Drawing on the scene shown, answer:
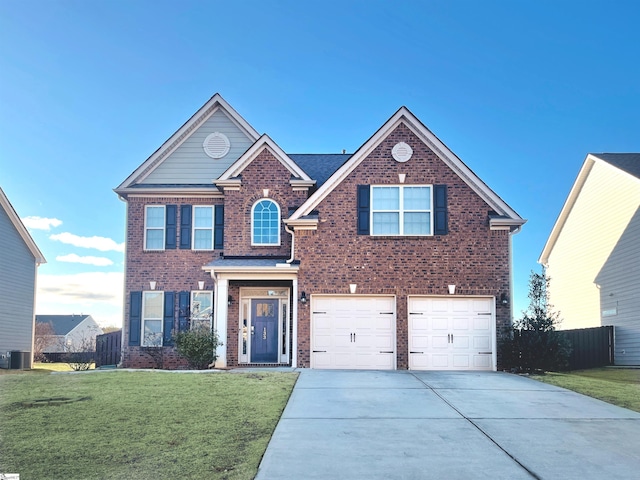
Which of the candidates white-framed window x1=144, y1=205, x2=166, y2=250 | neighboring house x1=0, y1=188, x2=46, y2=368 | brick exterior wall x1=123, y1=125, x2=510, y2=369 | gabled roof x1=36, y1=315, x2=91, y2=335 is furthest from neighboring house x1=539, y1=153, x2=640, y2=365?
gabled roof x1=36, y1=315, x2=91, y2=335

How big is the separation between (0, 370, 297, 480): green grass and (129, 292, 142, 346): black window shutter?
19.4 feet

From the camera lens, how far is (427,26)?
1852 centimetres

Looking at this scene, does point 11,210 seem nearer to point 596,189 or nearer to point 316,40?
point 316,40

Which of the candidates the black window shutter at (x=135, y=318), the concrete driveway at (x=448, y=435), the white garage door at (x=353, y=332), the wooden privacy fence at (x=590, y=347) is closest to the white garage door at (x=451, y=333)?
the white garage door at (x=353, y=332)

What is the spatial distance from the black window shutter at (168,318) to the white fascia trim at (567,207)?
17.4 meters

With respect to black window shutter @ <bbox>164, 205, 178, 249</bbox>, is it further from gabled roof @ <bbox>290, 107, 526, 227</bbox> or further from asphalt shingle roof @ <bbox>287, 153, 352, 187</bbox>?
asphalt shingle roof @ <bbox>287, 153, 352, 187</bbox>

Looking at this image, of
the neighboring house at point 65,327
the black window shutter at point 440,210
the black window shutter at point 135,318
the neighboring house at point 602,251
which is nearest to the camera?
the black window shutter at point 440,210

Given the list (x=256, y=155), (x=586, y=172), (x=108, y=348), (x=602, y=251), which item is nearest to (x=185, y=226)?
(x=256, y=155)

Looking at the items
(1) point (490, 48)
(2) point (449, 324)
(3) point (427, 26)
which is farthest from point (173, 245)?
(1) point (490, 48)

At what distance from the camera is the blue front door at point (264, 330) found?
63.5 feet

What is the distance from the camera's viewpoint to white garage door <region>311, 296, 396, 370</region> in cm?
1797

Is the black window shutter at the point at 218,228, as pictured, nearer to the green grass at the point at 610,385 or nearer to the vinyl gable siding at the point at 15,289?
the vinyl gable siding at the point at 15,289

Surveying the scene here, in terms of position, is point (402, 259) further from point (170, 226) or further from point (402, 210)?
point (170, 226)

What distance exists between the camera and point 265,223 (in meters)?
19.7
